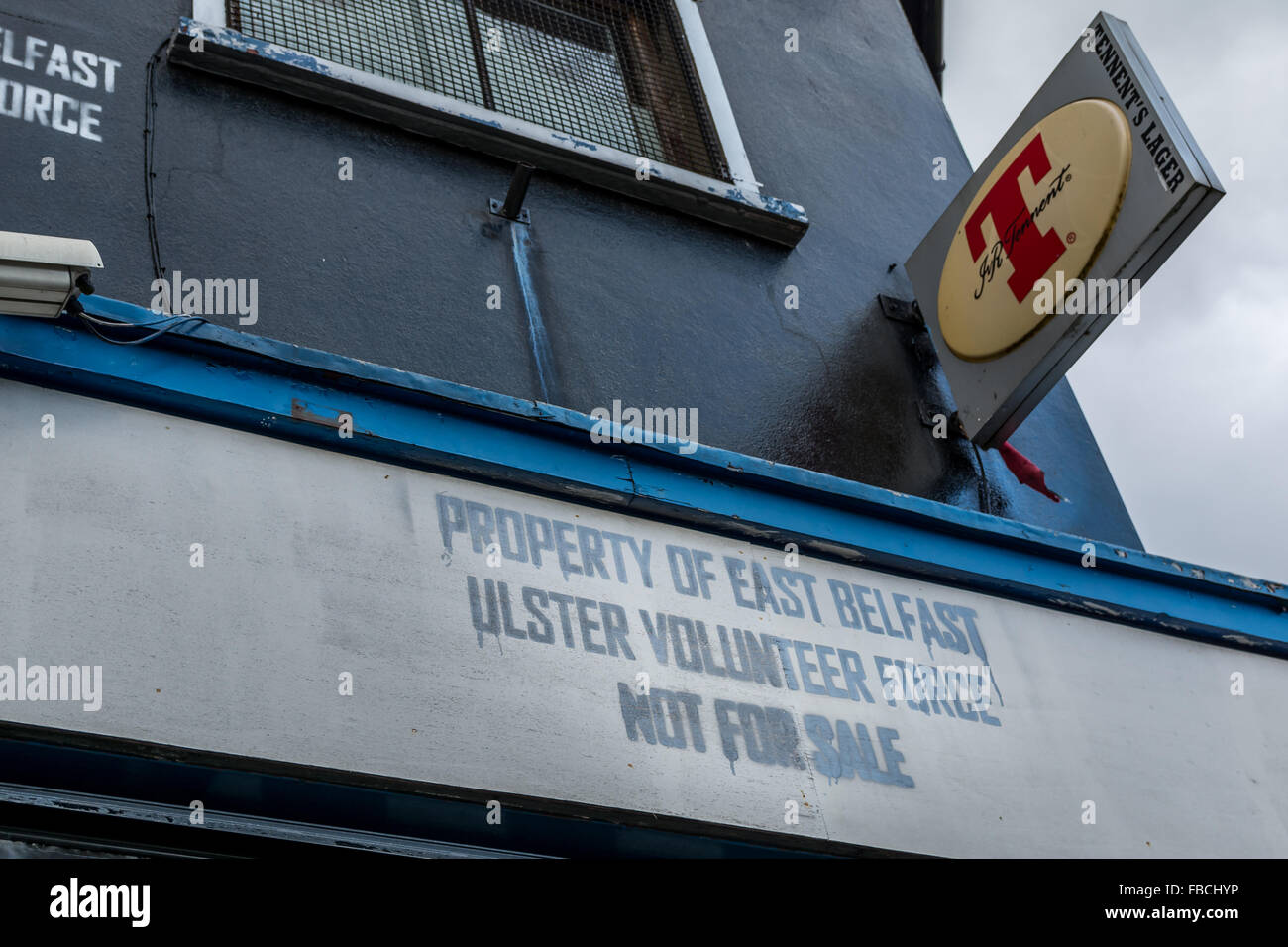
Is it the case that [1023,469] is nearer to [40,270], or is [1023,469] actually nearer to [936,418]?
[936,418]

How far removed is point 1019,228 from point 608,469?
2275mm

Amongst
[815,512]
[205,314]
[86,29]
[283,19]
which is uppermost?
[283,19]

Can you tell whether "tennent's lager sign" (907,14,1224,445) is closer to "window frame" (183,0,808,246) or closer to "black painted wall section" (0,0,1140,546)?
"black painted wall section" (0,0,1140,546)

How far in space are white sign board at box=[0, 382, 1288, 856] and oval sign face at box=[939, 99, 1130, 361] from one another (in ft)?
4.33

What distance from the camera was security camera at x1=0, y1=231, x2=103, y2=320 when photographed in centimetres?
276

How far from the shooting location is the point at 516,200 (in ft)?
15.8

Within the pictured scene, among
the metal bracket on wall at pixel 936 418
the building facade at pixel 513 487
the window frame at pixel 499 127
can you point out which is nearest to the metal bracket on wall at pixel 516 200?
the building facade at pixel 513 487

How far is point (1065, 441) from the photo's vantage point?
5.79 meters

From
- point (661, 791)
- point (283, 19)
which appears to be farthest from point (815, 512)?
point (283, 19)

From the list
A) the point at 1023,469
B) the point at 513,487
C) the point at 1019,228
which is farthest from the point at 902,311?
the point at 513,487

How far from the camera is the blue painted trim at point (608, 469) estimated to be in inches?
118

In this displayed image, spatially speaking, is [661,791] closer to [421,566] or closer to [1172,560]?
[421,566]
